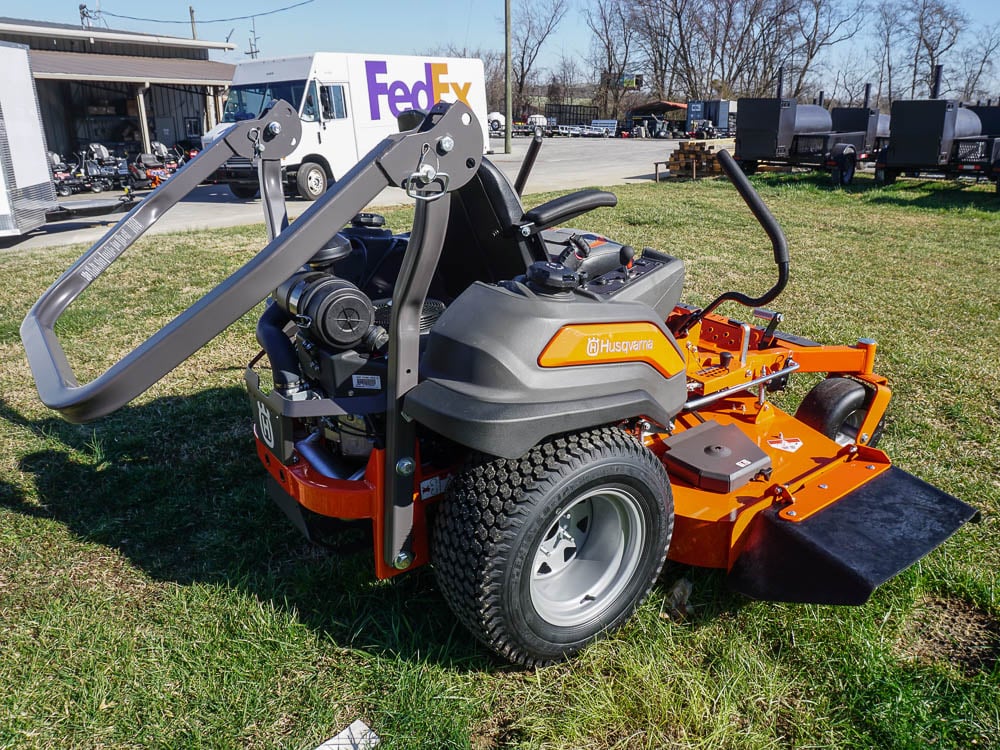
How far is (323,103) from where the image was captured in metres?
14.9

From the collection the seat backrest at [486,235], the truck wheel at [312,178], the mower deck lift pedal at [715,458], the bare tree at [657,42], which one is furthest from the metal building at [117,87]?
the bare tree at [657,42]

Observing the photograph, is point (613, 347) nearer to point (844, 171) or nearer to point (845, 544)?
point (845, 544)

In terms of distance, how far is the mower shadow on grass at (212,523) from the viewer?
2504 millimetres

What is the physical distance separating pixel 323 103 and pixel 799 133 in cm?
980

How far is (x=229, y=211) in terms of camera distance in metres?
13.5

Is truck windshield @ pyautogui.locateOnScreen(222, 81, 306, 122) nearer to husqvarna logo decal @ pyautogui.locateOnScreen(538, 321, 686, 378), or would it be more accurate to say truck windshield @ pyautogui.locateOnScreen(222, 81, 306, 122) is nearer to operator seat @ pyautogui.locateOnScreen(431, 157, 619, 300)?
operator seat @ pyautogui.locateOnScreen(431, 157, 619, 300)

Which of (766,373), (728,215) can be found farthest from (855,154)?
(766,373)

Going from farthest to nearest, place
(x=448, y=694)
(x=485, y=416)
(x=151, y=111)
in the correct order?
1. (x=151, y=111)
2. (x=448, y=694)
3. (x=485, y=416)

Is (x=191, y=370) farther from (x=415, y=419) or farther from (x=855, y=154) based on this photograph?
(x=855, y=154)

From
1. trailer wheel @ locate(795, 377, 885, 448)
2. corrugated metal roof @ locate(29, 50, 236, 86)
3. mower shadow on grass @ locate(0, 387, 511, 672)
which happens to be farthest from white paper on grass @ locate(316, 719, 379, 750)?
corrugated metal roof @ locate(29, 50, 236, 86)

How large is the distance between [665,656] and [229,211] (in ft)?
42.4

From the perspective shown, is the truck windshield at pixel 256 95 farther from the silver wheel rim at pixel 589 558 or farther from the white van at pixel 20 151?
the silver wheel rim at pixel 589 558

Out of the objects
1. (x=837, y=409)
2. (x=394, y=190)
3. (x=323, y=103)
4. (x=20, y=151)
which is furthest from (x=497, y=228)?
(x=323, y=103)

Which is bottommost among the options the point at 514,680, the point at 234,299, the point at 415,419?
the point at 514,680
